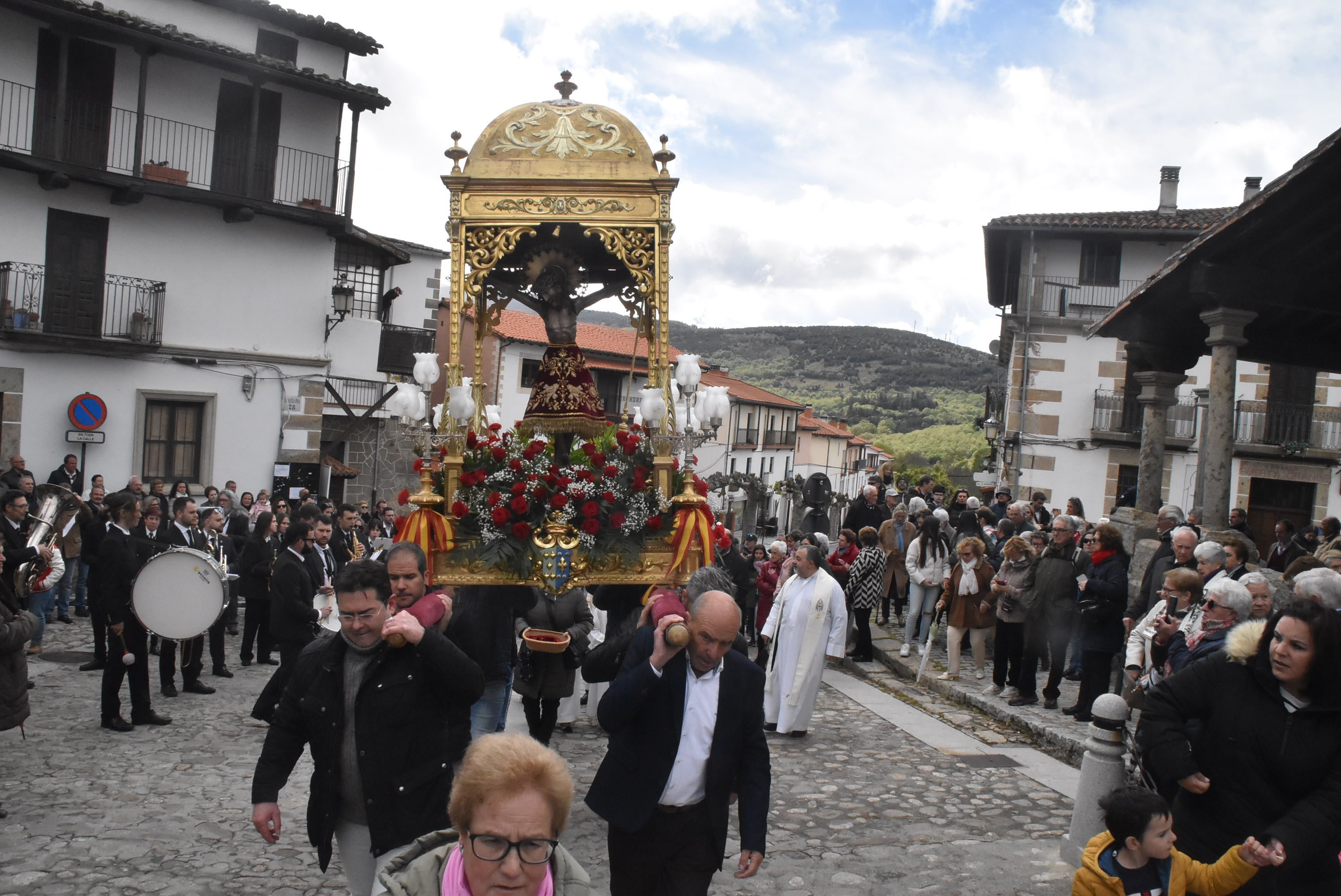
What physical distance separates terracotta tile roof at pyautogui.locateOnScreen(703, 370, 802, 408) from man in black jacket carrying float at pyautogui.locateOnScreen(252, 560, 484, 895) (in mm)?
43823

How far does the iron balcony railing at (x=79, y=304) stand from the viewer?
17.0 meters

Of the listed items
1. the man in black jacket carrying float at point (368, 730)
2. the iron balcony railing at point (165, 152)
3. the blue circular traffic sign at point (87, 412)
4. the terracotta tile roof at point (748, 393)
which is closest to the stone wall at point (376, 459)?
the iron balcony railing at point (165, 152)

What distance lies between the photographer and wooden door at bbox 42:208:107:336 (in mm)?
17641

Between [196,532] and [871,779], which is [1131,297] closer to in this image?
[871,779]

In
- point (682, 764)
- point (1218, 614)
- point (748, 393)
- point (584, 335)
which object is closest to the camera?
point (682, 764)

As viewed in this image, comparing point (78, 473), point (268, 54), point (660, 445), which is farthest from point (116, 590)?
point (268, 54)

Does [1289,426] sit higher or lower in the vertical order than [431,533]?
higher

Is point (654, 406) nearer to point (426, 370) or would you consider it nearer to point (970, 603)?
point (426, 370)

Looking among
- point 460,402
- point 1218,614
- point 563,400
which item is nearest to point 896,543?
point 563,400

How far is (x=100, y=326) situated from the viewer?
1794 cm

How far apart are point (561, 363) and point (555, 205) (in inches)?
54.8

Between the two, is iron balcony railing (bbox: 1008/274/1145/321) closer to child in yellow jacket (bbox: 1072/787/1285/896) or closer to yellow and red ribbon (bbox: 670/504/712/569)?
yellow and red ribbon (bbox: 670/504/712/569)

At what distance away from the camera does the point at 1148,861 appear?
12.3 feet

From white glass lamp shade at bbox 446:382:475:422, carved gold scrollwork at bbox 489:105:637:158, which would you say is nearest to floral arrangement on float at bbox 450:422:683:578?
white glass lamp shade at bbox 446:382:475:422
